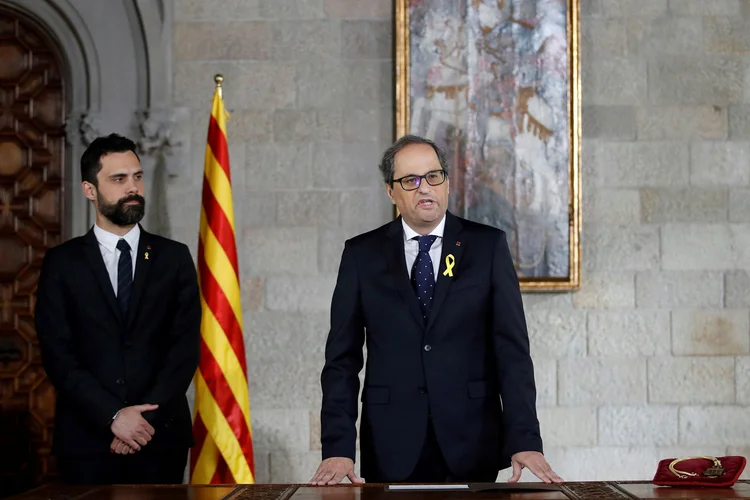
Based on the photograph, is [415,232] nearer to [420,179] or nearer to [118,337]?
[420,179]

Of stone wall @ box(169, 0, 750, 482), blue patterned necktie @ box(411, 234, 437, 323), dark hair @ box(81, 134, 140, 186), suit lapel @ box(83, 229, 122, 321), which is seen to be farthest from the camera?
stone wall @ box(169, 0, 750, 482)

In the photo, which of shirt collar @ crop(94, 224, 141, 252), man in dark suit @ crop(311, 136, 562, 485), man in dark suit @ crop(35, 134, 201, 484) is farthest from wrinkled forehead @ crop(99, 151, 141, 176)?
man in dark suit @ crop(311, 136, 562, 485)

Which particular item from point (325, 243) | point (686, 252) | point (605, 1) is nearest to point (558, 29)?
point (605, 1)

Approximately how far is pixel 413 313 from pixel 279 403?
258cm

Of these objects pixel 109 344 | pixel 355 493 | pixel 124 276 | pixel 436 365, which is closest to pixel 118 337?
pixel 109 344

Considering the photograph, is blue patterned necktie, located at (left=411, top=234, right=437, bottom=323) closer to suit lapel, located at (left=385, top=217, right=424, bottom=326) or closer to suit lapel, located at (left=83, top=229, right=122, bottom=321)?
suit lapel, located at (left=385, top=217, right=424, bottom=326)

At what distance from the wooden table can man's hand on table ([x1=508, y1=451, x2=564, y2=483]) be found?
97mm

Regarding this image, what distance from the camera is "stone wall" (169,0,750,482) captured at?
210 inches

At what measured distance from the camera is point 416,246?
3104mm

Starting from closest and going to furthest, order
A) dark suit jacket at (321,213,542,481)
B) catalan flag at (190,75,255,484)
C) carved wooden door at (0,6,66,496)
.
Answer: dark suit jacket at (321,213,542,481), catalan flag at (190,75,255,484), carved wooden door at (0,6,66,496)

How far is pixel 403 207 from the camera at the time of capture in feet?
9.93

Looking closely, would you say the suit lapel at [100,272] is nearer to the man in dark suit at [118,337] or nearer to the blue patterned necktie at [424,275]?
the man in dark suit at [118,337]

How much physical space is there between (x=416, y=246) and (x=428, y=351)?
1.16 ft

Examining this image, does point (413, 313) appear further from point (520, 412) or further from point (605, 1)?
point (605, 1)
